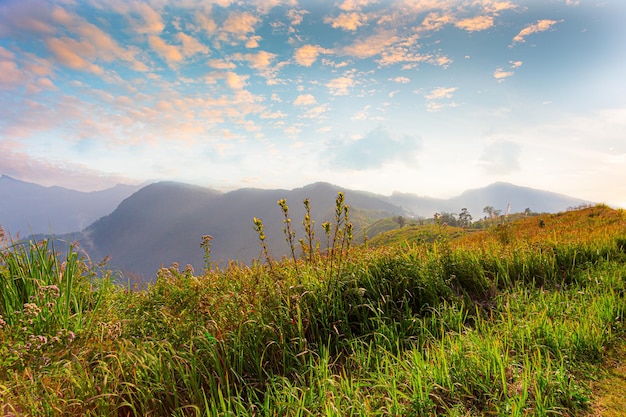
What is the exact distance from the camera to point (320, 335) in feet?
14.3

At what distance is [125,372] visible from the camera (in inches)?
141

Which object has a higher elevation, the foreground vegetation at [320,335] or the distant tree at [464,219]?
the distant tree at [464,219]

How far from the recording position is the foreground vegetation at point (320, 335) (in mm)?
3074

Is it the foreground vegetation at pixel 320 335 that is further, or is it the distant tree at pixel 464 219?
the distant tree at pixel 464 219

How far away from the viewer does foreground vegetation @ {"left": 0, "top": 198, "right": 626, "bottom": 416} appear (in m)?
3.07

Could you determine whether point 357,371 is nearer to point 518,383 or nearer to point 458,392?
point 458,392

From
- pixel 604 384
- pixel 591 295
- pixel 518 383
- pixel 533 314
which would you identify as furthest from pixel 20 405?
pixel 591 295

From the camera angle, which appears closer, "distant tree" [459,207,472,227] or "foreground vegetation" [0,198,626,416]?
"foreground vegetation" [0,198,626,416]

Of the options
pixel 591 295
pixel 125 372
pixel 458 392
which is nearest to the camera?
pixel 458 392

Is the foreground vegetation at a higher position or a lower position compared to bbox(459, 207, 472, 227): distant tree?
lower

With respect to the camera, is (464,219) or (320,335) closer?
(320,335)

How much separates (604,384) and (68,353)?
19.7 feet

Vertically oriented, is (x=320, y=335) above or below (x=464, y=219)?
below

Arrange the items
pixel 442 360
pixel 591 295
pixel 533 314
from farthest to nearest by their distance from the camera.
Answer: pixel 591 295, pixel 533 314, pixel 442 360
